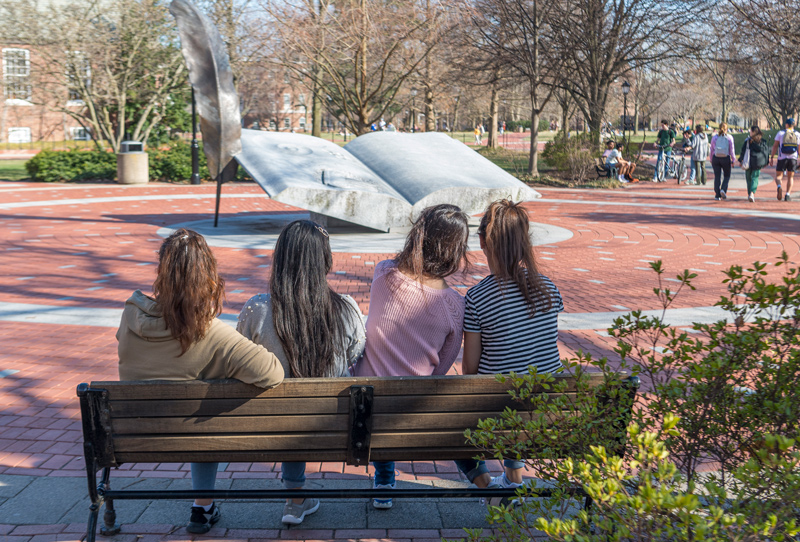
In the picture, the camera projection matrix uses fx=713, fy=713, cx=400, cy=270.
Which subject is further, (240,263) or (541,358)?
(240,263)

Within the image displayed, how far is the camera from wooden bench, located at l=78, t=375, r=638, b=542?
2738 millimetres

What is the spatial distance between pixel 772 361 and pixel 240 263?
784 centimetres

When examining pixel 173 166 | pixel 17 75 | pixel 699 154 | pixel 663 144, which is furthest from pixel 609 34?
pixel 17 75

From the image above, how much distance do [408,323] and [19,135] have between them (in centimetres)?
4076

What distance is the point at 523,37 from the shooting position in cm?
2288

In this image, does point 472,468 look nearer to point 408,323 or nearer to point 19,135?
point 408,323

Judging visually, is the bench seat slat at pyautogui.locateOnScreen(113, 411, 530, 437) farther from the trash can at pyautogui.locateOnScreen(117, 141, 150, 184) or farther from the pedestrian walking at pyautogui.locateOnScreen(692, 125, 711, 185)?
the trash can at pyautogui.locateOnScreen(117, 141, 150, 184)

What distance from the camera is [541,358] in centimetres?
318

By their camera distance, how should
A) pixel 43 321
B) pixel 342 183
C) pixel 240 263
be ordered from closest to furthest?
pixel 43 321 < pixel 240 263 < pixel 342 183

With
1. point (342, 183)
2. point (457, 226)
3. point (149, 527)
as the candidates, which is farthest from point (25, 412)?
point (342, 183)

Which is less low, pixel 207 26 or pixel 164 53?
pixel 164 53

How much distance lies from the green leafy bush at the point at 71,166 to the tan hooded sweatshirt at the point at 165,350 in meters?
20.3

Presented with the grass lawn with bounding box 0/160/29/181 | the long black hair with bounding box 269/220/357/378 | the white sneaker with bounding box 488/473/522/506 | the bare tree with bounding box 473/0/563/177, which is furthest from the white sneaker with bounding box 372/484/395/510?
the grass lawn with bounding box 0/160/29/181

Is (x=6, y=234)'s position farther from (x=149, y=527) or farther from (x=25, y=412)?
(x=149, y=527)
